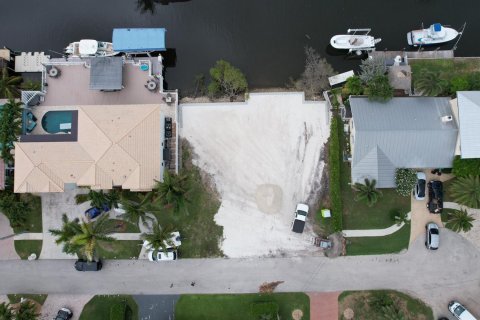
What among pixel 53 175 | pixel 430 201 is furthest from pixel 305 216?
pixel 53 175

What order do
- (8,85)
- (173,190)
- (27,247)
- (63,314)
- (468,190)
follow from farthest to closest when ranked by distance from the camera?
(27,247) < (8,85) < (63,314) < (468,190) < (173,190)

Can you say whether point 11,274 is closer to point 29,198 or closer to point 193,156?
point 29,198

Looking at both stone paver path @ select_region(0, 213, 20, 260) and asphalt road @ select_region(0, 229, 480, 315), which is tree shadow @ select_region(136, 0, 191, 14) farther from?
asphalt road @ select_region(0, 229, 480, 315)

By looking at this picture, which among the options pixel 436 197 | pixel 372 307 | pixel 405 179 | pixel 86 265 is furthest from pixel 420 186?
pixel 86 265

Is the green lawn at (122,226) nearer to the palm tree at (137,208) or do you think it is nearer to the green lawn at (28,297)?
the palm tree at (137,208)

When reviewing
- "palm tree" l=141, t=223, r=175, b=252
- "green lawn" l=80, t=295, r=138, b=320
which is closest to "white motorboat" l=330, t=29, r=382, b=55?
"palm tree" l=141, t=223, r=175, b=252

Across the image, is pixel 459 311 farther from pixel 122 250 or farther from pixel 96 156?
pixel 96 156

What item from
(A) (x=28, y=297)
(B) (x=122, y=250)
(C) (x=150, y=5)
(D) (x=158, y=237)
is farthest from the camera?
(C) (x=150, y=5)
